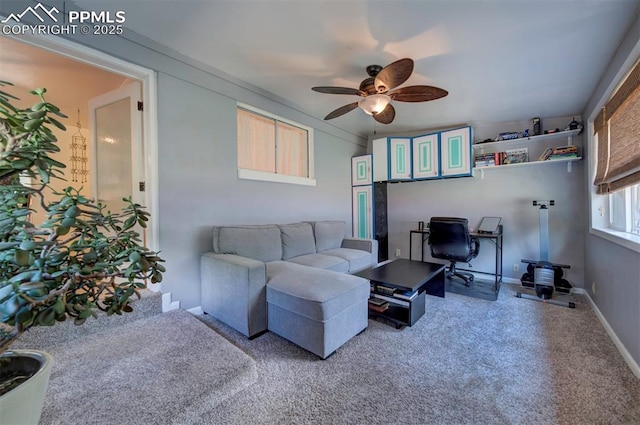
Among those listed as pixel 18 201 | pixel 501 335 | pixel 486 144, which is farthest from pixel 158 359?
pixel 486 144

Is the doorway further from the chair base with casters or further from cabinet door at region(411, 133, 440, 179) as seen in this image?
the chair base with casters

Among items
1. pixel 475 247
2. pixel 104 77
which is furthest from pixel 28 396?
pixel 475 247

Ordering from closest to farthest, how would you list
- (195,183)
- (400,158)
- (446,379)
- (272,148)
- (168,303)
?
(446,379), (168,303), (195,183), (272,148), (400,158)

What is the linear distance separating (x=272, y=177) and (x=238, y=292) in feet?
5.40

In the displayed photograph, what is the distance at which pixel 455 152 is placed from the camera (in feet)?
12.1

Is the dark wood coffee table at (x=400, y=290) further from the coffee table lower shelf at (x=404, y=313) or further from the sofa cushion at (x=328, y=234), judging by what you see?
the sofa cushion at (x=328, y=234)

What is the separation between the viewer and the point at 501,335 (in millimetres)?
2193

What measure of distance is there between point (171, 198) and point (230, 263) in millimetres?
850

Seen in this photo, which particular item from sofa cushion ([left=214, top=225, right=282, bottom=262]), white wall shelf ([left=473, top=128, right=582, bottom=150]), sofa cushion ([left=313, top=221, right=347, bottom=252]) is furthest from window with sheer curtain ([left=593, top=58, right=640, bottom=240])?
sofa cushion ([left=214, top=225, right=282, bottom=262])

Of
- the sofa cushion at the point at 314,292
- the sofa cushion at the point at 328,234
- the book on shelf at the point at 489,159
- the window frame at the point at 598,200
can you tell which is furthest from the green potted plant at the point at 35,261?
the book on shelf at the point at 489,159

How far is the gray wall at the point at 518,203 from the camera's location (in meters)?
3.40

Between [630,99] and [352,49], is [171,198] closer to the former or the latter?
[352,49]

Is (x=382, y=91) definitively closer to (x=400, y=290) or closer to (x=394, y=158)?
(x=400, y=290)

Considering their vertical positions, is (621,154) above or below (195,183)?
above
